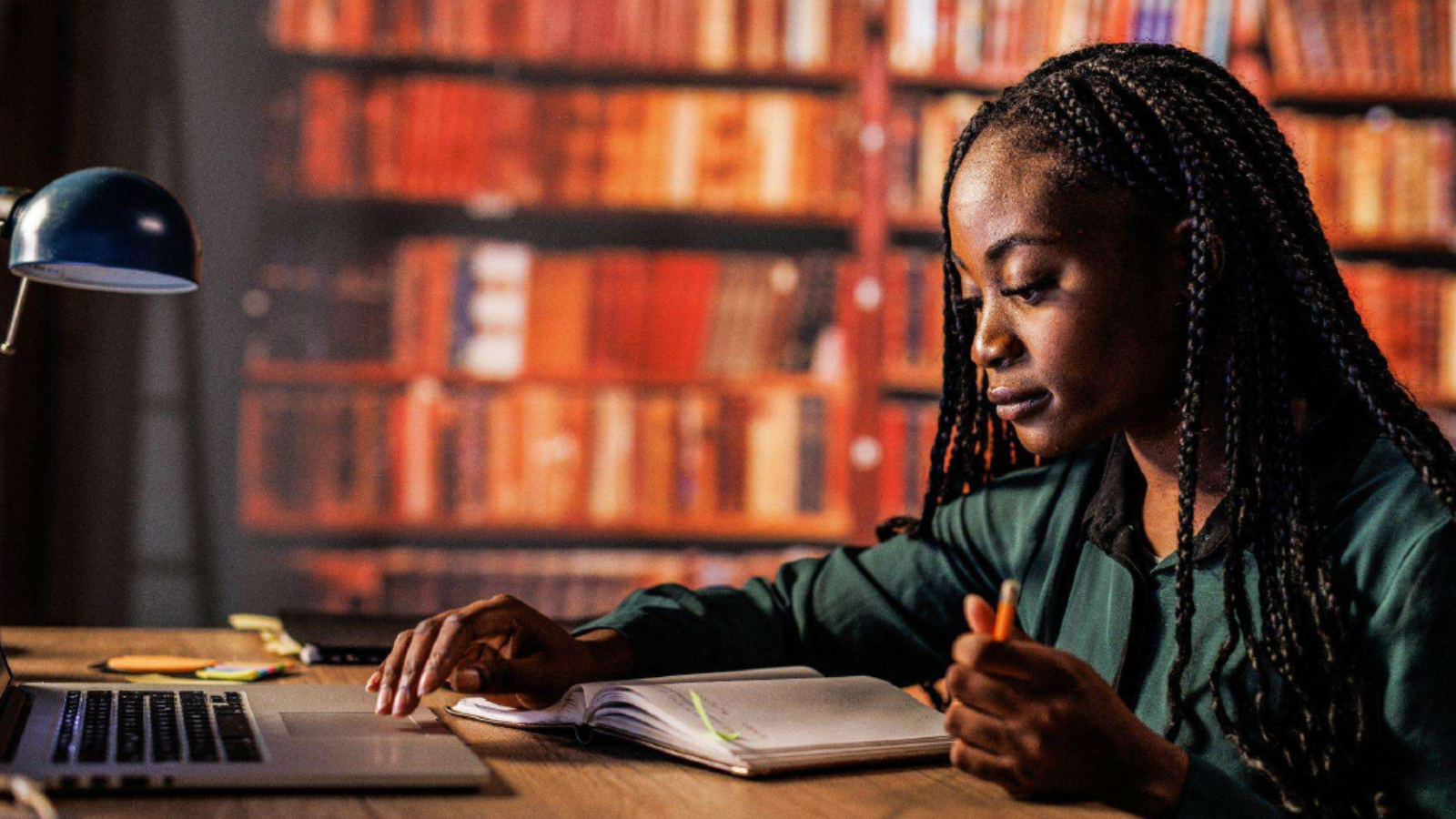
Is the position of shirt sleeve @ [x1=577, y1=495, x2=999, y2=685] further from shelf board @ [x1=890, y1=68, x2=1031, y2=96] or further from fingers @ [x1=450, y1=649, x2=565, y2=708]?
shelf board @ [x1=890, y1=68, x2=1031, y2=96]

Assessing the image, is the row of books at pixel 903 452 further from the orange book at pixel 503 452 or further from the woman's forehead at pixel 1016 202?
the woman's forehead at pixel 1016 202

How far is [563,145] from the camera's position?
8.80 feet

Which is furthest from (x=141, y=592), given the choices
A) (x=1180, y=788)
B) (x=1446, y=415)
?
(x=1446, y=415)

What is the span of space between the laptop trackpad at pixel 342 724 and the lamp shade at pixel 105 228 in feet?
1.25

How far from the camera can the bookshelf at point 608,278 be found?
2.65m

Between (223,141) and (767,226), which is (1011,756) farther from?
(223,141)

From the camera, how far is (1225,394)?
3.37 feet

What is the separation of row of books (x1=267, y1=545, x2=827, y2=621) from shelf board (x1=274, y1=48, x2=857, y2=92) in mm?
929

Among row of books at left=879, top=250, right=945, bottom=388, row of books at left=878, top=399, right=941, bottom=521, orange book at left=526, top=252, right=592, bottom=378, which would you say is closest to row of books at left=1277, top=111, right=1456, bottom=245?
row of books at left=879, top=250, right=945, bottom=388

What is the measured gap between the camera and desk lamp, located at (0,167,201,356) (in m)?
1.06

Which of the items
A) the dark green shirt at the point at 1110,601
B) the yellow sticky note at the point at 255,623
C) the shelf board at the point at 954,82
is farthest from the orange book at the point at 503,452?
the dark green shirt at the point at 1110,601

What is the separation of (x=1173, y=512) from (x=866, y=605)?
320mm

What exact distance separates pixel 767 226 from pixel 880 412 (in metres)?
→ 0.44

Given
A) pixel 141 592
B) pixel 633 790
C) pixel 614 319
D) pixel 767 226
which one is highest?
pixel 767 226
